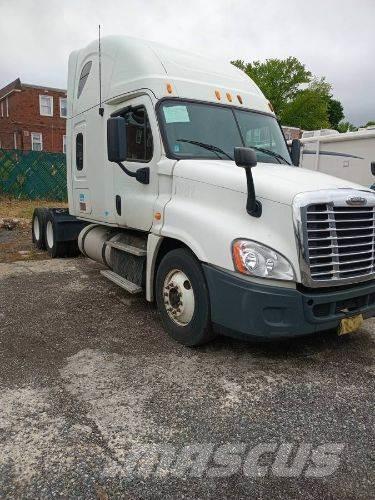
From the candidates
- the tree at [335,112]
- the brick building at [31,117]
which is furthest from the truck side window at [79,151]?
the tree at [335,112]

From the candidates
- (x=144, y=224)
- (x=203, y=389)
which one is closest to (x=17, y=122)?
(x=144, y=224)

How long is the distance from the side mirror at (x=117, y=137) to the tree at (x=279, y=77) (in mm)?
50045

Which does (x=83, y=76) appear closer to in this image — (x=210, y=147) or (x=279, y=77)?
(x=210, y=147)

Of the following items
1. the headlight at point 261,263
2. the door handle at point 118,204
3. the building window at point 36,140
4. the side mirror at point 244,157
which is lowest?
the headlight at point 261,263

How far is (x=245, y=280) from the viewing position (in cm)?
354

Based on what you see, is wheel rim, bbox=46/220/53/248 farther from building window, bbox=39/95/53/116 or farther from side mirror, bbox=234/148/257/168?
building window, bbox=39/95/53/116

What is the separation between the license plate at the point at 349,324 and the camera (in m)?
3.82

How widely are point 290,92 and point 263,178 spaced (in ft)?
175

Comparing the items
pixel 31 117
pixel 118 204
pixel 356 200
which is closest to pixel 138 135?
pixel 118 204

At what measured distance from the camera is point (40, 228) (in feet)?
30.1

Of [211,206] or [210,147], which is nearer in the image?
[211,206]

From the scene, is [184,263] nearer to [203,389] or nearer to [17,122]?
[203,389]

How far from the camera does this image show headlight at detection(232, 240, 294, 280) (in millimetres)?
3525

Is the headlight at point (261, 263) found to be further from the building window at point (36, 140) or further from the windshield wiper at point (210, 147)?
the building window at point (36, 140)
